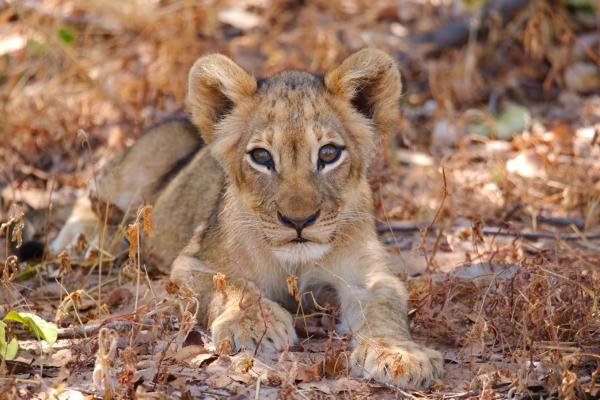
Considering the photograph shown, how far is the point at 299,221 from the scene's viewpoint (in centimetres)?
445

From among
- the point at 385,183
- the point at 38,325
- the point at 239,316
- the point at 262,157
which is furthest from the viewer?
the point at 385,183

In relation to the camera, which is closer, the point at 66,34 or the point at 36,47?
the point at 36,47

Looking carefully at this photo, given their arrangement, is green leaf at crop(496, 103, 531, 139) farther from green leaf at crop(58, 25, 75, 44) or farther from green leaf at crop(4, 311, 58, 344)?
green leaf at crop(4, 311, 58, 344)

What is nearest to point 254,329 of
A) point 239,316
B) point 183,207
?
point 239,316

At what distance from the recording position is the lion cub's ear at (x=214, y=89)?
5.12 meters

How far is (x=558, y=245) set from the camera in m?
5.98

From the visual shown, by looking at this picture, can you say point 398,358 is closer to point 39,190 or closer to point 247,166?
point 247,166

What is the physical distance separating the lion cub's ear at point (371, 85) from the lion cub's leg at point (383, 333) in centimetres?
95

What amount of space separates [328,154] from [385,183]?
8.12ft

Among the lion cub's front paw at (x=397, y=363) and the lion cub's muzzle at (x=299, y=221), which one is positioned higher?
the lion cub's muzzle at (x=299, y=221)

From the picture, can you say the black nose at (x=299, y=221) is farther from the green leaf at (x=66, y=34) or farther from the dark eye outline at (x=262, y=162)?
the green leaf at (x=66, y=34)

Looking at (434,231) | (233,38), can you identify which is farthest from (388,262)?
(233,38)

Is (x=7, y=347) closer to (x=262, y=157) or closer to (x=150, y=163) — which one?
(x=262, y=157)

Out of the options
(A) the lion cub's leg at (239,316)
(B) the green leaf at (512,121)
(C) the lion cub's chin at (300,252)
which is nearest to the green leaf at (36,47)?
(B) the green leaf at (512,121)
